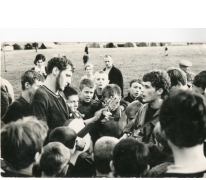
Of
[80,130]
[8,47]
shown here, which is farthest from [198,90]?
[8,47]

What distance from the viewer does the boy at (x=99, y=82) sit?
108 inches

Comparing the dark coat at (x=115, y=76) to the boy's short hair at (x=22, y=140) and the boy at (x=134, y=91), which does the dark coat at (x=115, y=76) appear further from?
the boy's short hair at (x=22, y=140)

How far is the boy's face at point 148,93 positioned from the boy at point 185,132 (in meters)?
0.15

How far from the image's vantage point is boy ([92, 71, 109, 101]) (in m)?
2.75

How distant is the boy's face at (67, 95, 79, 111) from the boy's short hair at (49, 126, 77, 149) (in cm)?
19

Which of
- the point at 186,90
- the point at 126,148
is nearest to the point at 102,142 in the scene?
the point at 126,148

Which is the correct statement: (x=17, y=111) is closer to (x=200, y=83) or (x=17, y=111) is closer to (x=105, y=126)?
(x=105, y=126)

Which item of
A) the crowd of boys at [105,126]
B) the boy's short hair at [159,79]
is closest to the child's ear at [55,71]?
the crowd of boys at [105,126]

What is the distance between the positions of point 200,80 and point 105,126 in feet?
3.09

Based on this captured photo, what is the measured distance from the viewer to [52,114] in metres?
2.71

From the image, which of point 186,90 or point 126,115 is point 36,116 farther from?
point 186,90

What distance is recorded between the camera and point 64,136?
270 centimetres

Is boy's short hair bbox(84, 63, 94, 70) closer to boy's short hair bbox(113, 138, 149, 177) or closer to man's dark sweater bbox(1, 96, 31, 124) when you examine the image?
man's dark sweater bbox(1, 96, 31, 124)
